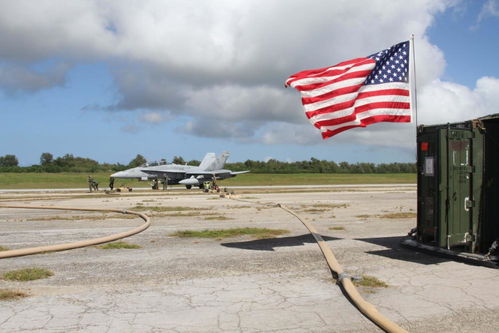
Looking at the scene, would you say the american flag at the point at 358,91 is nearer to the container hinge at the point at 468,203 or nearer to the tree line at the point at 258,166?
the container hinge at the point at 468,203

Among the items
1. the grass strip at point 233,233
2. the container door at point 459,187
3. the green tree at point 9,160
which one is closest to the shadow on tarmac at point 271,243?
the grass strip at point 233,233

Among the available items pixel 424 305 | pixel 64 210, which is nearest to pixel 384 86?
pixel 424 305

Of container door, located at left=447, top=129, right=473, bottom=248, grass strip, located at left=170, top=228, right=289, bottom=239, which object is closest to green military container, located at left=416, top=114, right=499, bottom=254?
container door, located at left=447, top=129, right=473, bottom=248

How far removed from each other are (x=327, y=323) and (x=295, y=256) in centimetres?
387

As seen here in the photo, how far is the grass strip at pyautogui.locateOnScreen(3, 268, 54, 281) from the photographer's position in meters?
6.89

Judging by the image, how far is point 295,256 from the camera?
8.84 meters

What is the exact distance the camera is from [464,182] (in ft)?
26.8

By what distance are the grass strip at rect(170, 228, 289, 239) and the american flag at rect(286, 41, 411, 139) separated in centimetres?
408

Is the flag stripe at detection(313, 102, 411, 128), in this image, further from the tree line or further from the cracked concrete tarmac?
the tree line

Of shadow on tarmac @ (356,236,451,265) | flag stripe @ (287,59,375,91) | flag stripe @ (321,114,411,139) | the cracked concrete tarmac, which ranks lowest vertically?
the cracked concrete tarmac

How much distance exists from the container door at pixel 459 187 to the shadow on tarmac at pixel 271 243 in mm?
3503

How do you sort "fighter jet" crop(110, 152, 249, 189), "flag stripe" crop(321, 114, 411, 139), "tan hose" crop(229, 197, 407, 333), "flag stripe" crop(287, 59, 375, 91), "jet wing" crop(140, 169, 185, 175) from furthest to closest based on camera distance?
"jet wing" crop(140, 169, 185, 175) → "fighter jet" crop(110, 152, 249, 189) → "flag stripe" crop(287, 59, 375, 91) → "flag stripe" crop(321, 114, 411, 139) → "tan hose" crop(229, 197, 407, 333)

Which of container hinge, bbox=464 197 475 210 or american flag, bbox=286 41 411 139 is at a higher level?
american flag, bbox=286 41 411 139

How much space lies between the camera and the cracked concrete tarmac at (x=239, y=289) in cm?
498
